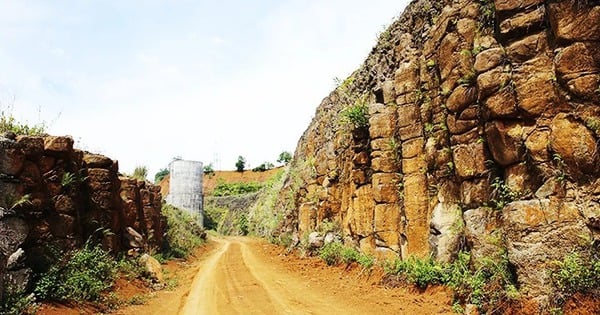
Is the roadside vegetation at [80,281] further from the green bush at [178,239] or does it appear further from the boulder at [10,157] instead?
the green bush at [178,239]

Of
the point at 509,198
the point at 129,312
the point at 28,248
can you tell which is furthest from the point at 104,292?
the point at 509,198

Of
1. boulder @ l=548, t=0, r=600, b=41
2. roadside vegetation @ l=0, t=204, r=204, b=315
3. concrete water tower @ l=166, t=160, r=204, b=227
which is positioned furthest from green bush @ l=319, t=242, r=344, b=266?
concrete water tower @ l=166, t=160, r=204, b=227

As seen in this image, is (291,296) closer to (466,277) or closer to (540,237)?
(466,277)

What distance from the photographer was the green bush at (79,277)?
27.4 feet

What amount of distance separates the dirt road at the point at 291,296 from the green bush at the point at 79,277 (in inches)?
36.9

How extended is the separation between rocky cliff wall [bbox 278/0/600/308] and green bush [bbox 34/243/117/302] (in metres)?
7.19

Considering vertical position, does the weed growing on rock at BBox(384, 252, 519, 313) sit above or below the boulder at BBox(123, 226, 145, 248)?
below

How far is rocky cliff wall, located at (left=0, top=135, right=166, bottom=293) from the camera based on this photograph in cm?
773

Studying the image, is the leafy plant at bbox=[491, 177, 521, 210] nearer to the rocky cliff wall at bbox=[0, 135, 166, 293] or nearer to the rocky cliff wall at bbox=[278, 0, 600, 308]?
the rocky cliff wall at bbox=[278, 0, 600, 308]

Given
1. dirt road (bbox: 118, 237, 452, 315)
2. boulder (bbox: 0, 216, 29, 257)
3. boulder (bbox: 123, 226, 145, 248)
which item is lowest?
dirt road (bbox: 118, 237, 452, 315)

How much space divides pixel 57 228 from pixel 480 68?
926 cm

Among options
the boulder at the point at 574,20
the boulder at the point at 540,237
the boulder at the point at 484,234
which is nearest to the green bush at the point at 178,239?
the boulder at the point at 484,234

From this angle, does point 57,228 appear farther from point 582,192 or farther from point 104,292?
point 582,192

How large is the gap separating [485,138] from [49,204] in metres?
9.00
